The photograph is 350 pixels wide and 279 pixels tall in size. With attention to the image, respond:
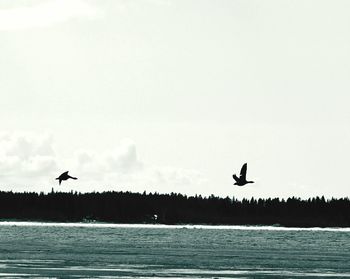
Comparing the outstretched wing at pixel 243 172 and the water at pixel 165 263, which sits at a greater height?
the outstretched wing at pixel 243 172

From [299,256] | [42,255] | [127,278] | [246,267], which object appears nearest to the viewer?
[127,278]

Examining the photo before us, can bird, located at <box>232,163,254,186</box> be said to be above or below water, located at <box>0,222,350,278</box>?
above

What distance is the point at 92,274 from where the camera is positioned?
5328 centimetres

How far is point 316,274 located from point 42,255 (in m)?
18.5

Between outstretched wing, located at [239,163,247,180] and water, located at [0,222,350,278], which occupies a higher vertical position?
outstretched wing, located at [239,163,247,180]

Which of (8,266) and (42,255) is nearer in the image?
(8,266)

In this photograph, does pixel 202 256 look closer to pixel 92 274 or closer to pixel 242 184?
pixel 242 184

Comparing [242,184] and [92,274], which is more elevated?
[242,184]

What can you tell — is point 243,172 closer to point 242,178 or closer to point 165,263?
point 242,178

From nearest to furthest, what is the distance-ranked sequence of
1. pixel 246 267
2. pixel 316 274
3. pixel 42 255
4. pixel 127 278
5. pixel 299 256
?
pixel 127 278 < pixel 316 274 < pixel 246 267 < pixel 42 255 < pixel 299 256

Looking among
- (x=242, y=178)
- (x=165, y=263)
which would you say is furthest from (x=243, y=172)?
(x=165, y=263)

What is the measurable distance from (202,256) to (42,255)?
9178 millimetres

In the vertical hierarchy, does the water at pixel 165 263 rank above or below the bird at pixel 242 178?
below

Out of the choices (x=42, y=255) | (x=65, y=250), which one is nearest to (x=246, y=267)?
(x=42, y=255)
